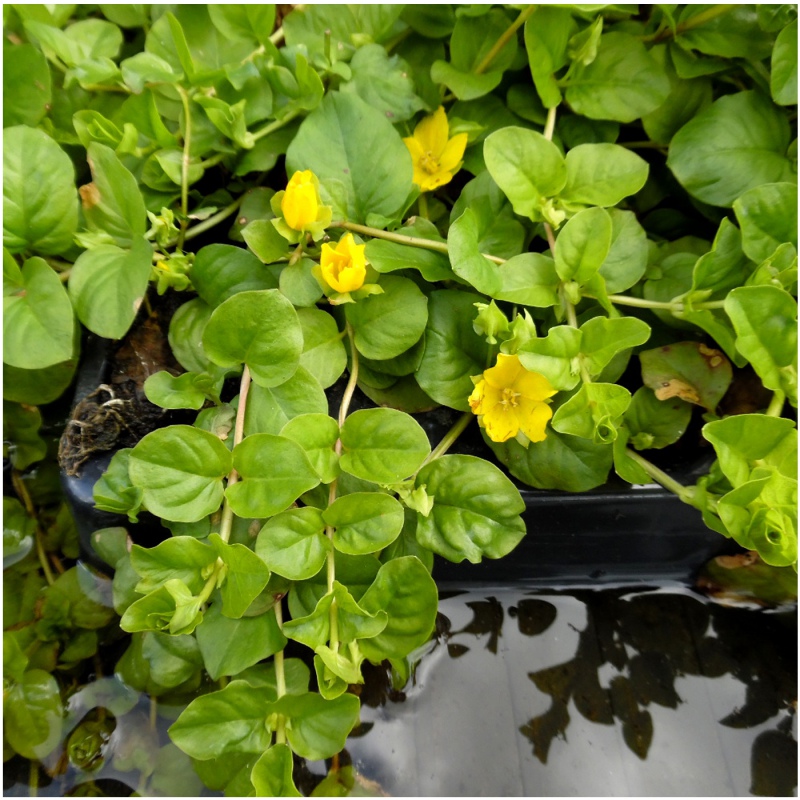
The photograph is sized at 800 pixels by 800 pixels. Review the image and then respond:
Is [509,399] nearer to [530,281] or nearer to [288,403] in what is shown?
[530,281]

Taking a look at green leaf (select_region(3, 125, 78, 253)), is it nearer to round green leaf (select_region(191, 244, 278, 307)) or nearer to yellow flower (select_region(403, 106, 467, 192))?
round green leaf (select_region(191, 244, 278, 307))

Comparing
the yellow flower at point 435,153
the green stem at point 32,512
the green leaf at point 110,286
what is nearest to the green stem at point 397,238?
the yellow flower at point 435,153

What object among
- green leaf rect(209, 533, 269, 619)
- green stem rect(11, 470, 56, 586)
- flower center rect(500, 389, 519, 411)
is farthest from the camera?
green stem rect(11, 470, 56, 586)

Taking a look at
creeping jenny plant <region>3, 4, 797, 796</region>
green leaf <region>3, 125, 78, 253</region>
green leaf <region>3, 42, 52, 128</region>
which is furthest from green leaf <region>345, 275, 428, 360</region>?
green leaf <region>3, 42, 52, 128</region>

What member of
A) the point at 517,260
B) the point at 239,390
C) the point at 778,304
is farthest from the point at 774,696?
the point at 239,390

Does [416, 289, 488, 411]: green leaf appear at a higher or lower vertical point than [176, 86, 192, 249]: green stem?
lower

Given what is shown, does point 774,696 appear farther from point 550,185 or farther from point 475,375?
point 550,185

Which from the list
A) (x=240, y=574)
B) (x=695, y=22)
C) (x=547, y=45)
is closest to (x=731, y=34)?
(x=695, y=22)

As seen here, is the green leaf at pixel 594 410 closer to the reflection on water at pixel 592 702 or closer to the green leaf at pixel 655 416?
the green leaf at pixel 655 416
